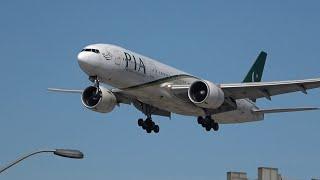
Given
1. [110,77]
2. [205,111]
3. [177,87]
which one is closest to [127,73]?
[110,77]

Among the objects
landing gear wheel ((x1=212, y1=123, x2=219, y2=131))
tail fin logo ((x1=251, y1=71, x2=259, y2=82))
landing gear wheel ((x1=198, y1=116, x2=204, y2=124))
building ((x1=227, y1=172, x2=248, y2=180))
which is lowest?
building ((x1=227, y1=172, x2=248, y2=180))

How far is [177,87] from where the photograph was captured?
5394cm

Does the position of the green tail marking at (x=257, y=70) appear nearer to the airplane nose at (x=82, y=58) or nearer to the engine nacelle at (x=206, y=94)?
the engine nacelle at (x=206, y=94)

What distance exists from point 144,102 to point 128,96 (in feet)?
4.22

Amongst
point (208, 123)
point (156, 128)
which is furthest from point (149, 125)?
point (208, 123)

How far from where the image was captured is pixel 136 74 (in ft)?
169

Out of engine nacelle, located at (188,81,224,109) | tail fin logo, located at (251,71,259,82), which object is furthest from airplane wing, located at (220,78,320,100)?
tail fin logo, located at (251,71,259,82)

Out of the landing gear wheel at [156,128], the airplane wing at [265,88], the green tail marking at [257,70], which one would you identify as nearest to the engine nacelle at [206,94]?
the airplane wing at [265,88]

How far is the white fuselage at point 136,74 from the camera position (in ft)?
164

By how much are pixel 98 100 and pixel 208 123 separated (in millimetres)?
8573

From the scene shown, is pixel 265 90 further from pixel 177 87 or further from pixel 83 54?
pixel 83 54

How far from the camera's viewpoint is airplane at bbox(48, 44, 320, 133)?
50625 mm

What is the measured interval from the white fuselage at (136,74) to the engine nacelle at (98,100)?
2.50 metres

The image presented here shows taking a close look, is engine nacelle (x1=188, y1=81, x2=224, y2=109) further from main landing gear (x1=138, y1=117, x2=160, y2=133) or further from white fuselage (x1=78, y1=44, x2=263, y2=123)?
main landing gear (x1=138, y1=117, x2=160, y2=133)
